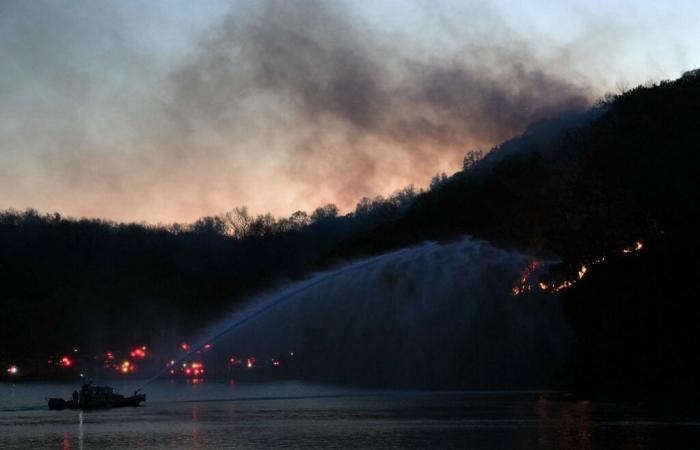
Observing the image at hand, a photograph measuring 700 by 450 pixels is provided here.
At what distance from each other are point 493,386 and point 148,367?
108 metres

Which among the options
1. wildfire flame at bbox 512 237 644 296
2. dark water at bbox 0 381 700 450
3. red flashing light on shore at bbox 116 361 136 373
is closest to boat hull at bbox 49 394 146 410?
dark water at bbox 0 381 700 450

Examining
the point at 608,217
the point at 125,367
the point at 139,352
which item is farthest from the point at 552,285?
the point at 125,367

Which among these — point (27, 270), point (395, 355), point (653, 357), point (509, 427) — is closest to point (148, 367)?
point (27, 270)

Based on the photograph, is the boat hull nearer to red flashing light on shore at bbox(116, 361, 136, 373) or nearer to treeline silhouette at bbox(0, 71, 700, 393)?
treeline silhouette at bbox(0, 71, 700, 393)

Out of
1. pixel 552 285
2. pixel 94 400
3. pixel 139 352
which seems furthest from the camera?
pixel 139 352

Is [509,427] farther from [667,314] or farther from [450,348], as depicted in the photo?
[450,348]

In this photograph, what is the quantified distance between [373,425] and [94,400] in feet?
106

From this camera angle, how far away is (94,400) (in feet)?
248

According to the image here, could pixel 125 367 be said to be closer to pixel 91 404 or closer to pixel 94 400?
pixel 94 400

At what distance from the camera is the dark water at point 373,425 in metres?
41.6

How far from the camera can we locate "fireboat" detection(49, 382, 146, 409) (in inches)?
2960

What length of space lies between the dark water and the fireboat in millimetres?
2412

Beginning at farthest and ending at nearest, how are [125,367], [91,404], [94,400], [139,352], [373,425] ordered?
[125,367], [139,352], [94,400], [91,404], [373,425]

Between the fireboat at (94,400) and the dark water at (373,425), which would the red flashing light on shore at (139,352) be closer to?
the fireboat at (94,400)
